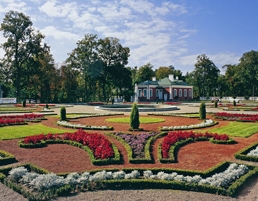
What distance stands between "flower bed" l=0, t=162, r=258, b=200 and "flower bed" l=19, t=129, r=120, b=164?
159 centimetres

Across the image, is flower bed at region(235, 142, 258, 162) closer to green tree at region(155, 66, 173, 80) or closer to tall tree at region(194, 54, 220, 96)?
tall tree at region(194, 54, 220, 96)

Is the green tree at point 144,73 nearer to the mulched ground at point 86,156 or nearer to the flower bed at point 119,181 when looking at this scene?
the mulched ground at point 86,156

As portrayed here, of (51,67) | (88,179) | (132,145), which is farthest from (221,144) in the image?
(51,67)

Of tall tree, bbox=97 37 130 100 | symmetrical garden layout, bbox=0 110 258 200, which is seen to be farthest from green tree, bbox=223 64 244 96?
symmetrical garden layout, bbox=0 110 258 200

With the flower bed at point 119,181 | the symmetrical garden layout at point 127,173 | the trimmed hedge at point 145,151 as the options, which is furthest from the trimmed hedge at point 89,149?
the flower bed at point 119,181

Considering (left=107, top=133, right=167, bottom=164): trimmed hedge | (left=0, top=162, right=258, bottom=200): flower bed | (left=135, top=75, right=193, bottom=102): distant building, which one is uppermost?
(left=135, top=75, right=193, bottom=102): distant building

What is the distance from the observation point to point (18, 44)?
51.9m

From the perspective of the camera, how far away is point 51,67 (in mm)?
58531

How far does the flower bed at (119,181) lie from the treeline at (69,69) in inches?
1862

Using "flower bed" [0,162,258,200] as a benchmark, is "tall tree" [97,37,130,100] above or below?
above

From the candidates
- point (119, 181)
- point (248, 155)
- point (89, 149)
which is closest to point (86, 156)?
point (89, 149)

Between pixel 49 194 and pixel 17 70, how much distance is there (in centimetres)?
4958

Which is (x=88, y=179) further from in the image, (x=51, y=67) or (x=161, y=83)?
(x=161, y=83)

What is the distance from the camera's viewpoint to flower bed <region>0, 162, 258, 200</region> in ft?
22.6
